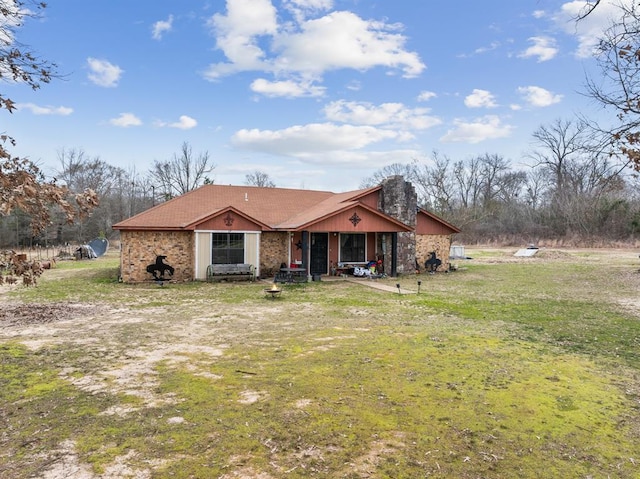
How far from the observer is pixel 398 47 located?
1681 cm

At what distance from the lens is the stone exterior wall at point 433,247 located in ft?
69.6

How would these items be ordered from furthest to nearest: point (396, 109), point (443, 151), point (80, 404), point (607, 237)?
point (443, 151) < point (607, 237) < point (396, 109) < point (80, 404)

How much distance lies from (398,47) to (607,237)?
34.5 metres

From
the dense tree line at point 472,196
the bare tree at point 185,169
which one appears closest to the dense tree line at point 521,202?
the dense tree line at point 472,196

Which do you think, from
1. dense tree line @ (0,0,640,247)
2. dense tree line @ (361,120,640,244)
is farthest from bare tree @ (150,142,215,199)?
dense tree line @ (361,120,640,244)

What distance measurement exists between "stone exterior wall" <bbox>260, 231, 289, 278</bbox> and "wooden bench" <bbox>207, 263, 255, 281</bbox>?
4.04ft

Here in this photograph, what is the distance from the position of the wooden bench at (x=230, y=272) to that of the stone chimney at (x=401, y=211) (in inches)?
264

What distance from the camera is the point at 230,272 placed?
17172 millimetres

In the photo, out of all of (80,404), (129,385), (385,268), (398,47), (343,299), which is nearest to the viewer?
(80,404)

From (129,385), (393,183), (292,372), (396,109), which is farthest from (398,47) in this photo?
(129,385)

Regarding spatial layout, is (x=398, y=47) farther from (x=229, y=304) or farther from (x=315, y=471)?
(x=315, y=471)

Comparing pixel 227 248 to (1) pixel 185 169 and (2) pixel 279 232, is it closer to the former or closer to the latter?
(2) pixel 279 232

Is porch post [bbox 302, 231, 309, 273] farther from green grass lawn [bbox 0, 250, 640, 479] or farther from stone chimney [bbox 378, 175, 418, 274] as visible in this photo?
green grass lawn [bbox 0, 250, 640, 479]

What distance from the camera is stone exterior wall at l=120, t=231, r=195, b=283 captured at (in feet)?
54.2
